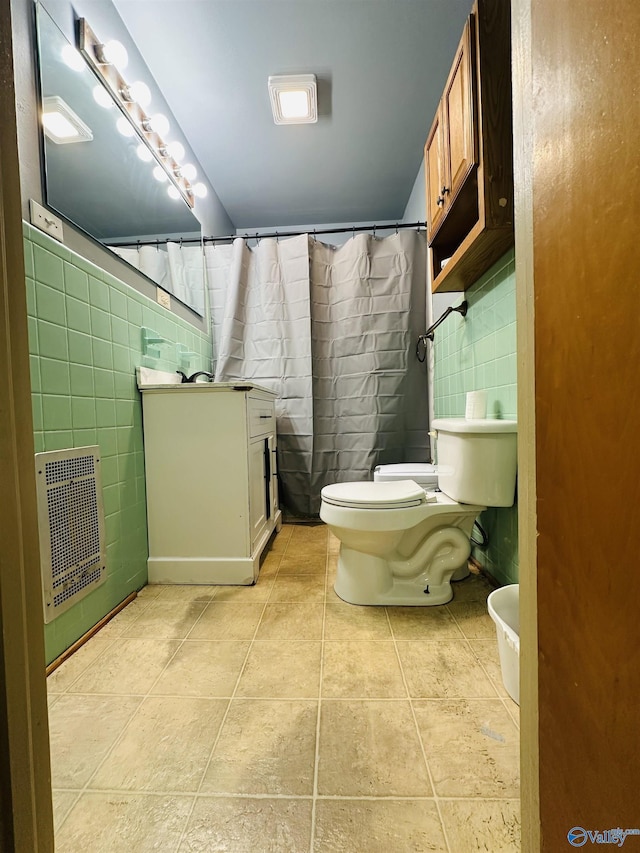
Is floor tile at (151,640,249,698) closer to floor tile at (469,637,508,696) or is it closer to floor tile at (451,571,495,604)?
floor tile at (469,637,508,696)

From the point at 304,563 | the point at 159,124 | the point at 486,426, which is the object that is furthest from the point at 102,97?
the point at 304,563

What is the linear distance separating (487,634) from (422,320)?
1.78m

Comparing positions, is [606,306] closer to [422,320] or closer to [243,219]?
[422,320]

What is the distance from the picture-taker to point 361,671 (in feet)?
3.29

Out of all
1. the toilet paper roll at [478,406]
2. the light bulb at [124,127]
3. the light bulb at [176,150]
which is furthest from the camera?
the light bulb at [176,150]

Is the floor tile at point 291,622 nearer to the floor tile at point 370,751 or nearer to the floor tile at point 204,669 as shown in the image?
the floor tile at point 204,669

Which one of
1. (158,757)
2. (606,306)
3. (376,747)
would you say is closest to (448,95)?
(606,306)

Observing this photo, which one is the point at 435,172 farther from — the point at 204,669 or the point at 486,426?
the point at 204,669

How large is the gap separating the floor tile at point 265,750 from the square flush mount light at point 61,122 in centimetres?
177

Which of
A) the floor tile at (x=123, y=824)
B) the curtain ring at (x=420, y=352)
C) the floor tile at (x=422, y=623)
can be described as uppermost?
the curtain ring at (x=420, y=352)

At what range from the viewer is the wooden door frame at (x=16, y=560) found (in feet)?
1.30

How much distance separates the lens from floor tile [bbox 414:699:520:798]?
2.25 ft

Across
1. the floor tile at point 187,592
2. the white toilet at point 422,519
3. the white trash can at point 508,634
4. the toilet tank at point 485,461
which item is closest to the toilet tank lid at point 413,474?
the white toilet at point 422,519

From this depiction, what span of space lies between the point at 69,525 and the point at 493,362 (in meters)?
1.61
